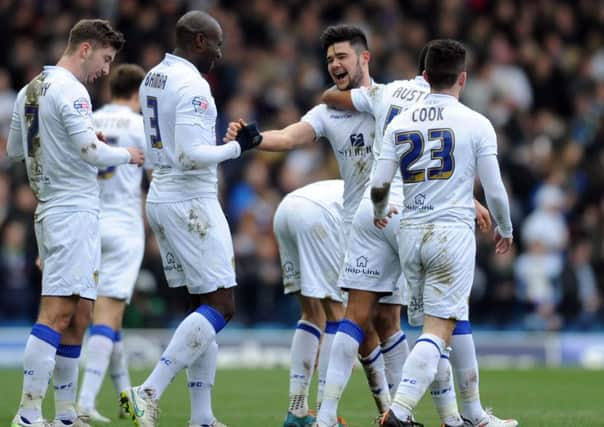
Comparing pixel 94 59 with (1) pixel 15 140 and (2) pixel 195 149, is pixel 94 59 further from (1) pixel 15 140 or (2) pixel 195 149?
(2) pixel 195 149

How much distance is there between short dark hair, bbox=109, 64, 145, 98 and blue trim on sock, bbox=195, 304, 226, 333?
3.34 meters

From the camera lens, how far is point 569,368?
17188 millimetres

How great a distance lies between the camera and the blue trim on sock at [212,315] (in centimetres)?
851

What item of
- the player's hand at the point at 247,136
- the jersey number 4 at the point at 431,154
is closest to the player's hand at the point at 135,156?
the player's hand at the point at 247,136

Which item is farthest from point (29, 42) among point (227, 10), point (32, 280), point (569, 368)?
point (569, 368)

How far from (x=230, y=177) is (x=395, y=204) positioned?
1060 cm

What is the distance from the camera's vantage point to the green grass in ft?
33.0

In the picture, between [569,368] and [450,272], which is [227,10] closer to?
[569,368]

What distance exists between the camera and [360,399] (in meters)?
12.2

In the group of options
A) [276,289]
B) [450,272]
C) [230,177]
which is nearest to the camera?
[450,272]

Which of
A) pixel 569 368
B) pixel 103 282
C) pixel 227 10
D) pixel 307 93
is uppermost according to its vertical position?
pixel 227 10

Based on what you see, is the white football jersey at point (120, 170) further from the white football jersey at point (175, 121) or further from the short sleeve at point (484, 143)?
the short sleeve at point (484, 143)

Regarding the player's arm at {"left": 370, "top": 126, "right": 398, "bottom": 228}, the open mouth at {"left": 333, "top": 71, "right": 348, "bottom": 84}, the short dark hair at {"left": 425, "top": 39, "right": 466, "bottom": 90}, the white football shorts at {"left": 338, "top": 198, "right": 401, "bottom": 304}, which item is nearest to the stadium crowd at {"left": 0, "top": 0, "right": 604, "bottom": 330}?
the open mouth at {"left": 333, "top": 71, "right": 348, "bottom": 84}

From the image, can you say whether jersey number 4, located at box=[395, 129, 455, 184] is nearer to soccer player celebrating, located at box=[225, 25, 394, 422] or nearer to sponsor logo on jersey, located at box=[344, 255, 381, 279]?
sponsor logo on jersey, located at box=[344, 255, 381, 279]
